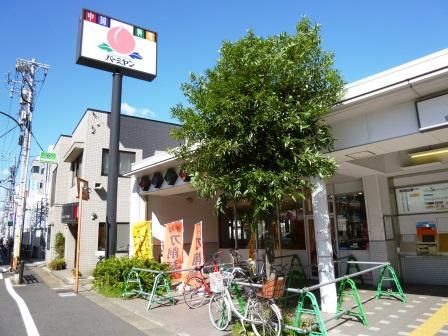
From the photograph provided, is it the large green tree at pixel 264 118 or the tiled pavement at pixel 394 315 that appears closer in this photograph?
the large green tree at pixel 264 118

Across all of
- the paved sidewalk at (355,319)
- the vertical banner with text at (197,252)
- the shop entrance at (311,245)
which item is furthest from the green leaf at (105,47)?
the shop entrance at (311,245)

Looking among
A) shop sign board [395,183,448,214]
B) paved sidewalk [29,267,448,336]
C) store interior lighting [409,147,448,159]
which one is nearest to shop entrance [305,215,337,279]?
shop sign board [395,183,448,214]

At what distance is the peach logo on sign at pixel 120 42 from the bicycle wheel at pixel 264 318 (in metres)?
13.0

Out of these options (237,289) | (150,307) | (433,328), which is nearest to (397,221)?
(433,328)

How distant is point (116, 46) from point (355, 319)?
13.9 metres

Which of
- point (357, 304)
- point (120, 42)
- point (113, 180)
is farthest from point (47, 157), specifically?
point (357, 304)

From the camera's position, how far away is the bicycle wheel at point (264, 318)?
6180 millimetres

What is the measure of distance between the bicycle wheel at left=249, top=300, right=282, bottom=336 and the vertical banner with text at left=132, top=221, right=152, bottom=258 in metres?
7.58

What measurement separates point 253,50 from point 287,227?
9.22 m

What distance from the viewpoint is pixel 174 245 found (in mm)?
12469

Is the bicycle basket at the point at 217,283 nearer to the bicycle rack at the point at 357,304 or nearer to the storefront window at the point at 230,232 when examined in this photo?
the bicycle rack at the point at 357,304

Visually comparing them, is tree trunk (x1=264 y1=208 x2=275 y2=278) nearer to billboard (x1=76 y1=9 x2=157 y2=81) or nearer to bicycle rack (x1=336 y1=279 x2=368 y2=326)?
bicycle rack (x1=336 y1=279 x2=368 y2=326)

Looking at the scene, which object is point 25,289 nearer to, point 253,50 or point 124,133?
point 124,133

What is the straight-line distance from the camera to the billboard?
15.3 m
